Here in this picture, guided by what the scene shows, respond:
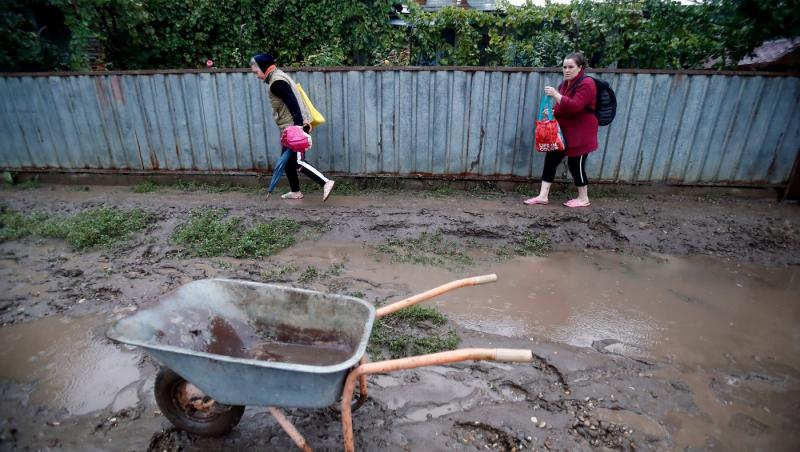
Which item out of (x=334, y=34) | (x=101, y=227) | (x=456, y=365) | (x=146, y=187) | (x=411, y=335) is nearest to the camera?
(x=456, y=365)

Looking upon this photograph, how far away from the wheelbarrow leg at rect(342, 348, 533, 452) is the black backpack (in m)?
4.02

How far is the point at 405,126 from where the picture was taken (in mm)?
6191

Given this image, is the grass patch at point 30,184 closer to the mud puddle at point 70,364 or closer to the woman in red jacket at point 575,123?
the mud puddle at point 70,364

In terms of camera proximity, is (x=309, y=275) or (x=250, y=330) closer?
(x=250, y=330)

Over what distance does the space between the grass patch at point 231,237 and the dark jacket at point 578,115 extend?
3.43 meters

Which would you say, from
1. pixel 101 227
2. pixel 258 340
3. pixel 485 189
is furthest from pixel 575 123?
pixel 101 227

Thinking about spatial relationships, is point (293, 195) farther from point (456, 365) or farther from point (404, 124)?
point (456, 365)

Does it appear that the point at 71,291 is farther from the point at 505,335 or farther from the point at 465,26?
the point at 465,26

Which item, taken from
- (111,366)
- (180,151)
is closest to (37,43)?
(180,151)

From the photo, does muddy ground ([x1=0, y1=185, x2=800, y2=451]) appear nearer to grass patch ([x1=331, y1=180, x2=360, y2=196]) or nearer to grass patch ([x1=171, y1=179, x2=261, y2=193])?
grass patch ([x1=331, y1=180, x2=360, y2=196])

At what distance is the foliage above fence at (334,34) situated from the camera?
657 cm

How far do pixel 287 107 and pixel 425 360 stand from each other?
13.9 feet

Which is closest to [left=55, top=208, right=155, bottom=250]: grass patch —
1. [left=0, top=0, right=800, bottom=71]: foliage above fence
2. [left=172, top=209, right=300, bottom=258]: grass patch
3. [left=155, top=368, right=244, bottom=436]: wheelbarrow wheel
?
[left=172, top=209, right=300, bottom=258]: grass patch

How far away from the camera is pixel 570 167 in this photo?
5496mm
